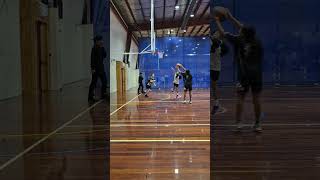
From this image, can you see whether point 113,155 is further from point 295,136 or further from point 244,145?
point 295,136

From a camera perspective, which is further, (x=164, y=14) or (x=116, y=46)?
(x=164, y=14)

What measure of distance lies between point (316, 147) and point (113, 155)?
1171 millimetres

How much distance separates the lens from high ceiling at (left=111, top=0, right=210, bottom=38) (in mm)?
13477

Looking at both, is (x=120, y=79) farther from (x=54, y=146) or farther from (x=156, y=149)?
(x=156, y=149)

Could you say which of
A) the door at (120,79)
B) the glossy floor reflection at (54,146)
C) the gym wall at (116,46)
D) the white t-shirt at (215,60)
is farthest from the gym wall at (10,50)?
the door at (120,79)

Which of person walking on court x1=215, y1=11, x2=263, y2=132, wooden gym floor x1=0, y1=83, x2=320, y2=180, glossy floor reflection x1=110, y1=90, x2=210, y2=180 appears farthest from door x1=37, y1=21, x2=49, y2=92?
person walking on court x1=215, y1=11, x2=263, y2=132

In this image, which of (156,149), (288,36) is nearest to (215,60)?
(156,149)

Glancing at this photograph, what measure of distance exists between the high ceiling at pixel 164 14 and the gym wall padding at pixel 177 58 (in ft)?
7.56

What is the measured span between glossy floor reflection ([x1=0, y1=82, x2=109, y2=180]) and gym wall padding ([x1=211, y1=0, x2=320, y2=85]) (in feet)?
34.2

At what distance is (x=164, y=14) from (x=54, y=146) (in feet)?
44.9

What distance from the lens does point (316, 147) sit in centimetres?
276

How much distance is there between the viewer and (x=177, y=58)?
72.1 ft

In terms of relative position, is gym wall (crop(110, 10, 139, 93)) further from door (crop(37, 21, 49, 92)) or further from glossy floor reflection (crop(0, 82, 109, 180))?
glossy floor reflection (crop(0, 82, 109, 180))

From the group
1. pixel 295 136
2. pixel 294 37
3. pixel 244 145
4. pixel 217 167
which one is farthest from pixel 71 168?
pixel 294 37
